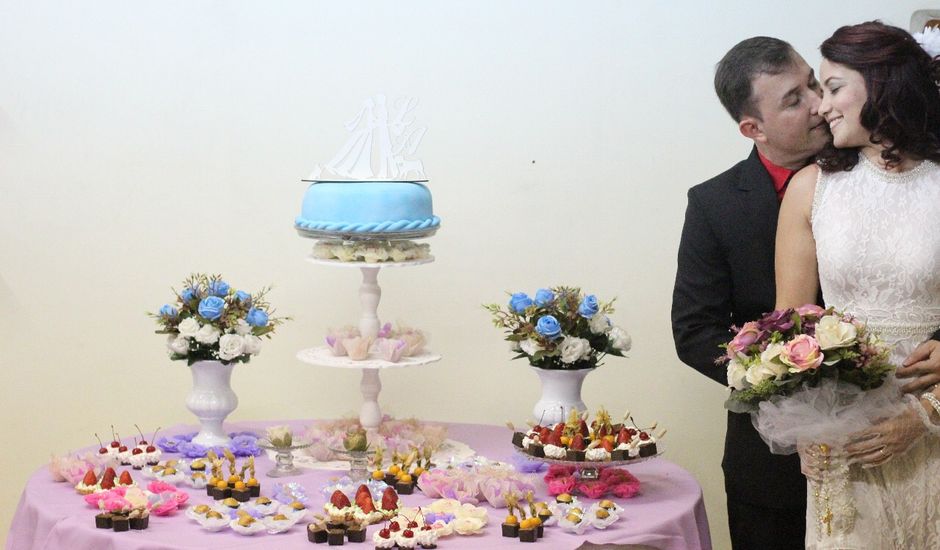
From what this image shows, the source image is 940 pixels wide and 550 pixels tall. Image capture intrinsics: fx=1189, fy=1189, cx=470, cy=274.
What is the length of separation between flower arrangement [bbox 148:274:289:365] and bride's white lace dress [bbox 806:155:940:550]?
1.84 metres

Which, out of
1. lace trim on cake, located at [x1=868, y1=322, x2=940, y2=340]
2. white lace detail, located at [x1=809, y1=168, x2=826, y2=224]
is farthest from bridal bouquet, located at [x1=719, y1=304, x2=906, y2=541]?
white lace detail, located at [x1=809, y1=168, x2=826, y2=224]

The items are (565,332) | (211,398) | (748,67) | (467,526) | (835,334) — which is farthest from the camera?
(211,398)

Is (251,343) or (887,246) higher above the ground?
(887,246)

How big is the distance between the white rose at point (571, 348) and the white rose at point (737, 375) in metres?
0.84

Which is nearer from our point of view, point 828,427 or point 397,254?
point 828,427

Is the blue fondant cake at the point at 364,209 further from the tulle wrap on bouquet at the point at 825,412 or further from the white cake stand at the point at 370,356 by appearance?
the tulle wrap on bouquet at the point at 825,412

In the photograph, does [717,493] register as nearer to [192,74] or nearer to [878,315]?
[878,315]

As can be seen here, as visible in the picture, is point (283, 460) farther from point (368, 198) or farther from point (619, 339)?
point (619, 339)

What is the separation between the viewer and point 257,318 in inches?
155

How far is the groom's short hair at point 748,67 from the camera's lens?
3615mm

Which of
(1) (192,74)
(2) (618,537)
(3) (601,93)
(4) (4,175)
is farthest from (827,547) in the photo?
(4) (4,175)

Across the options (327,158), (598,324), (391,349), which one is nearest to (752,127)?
(598,324)

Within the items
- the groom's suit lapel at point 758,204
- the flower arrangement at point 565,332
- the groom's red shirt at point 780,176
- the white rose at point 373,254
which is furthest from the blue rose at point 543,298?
the groom's red shirt at point 780,176

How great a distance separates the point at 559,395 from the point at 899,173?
1268 mm
